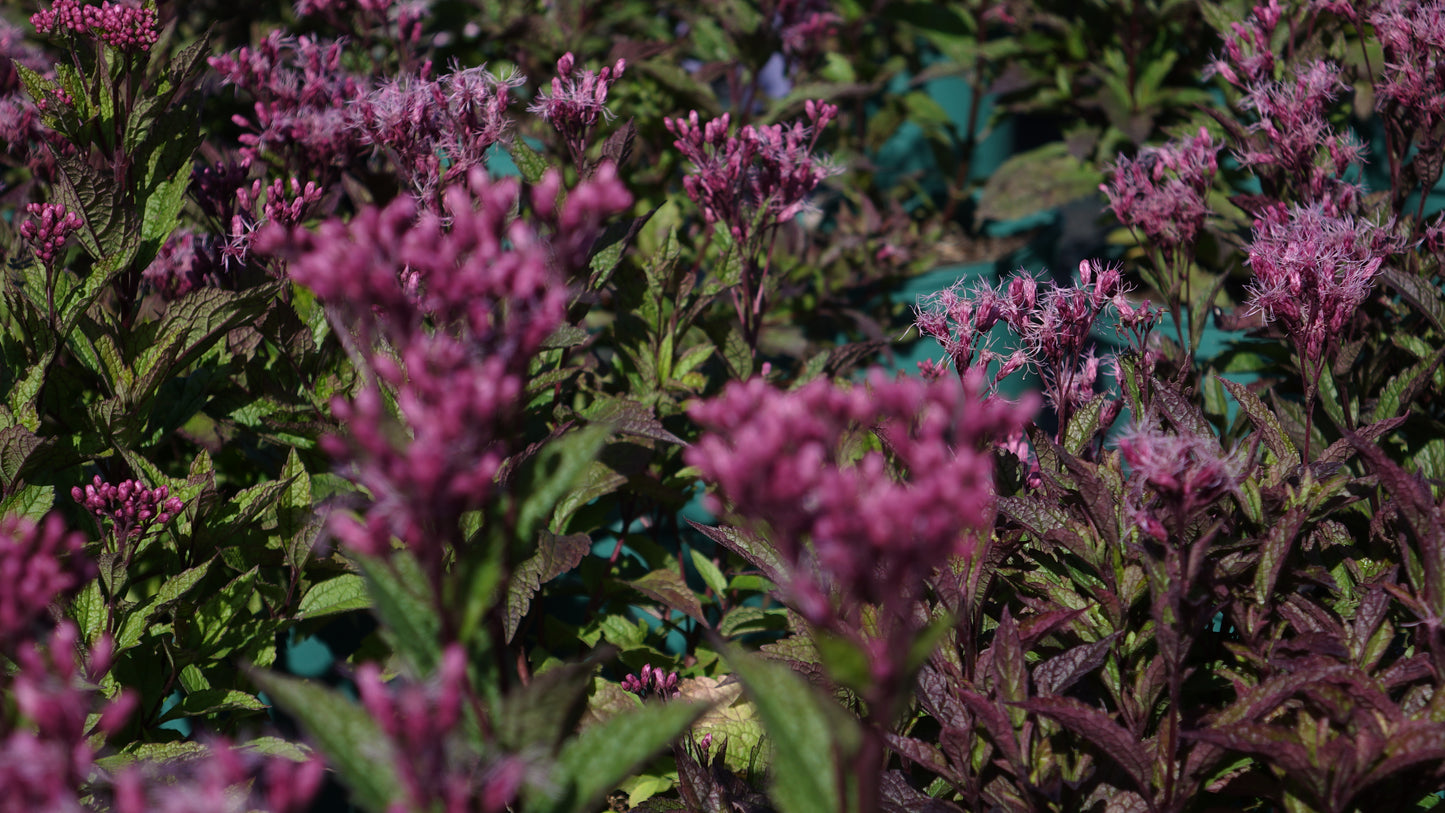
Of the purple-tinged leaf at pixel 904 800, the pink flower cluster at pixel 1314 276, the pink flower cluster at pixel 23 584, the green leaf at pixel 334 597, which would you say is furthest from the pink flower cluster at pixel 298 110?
the pink flower cluster at pixel 1314 276

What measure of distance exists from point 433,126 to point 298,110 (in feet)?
1.69

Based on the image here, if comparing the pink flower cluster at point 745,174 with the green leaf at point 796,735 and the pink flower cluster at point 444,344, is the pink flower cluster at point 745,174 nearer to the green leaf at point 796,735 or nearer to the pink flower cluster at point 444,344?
the pink flower cluster at point 444,344

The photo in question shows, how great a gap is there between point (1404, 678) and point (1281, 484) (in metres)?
0.34

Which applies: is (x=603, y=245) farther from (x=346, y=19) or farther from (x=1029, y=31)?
(x=1029, y=31)

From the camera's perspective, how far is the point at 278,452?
7.11 ft

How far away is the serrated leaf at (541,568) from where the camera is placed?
5.75 ft

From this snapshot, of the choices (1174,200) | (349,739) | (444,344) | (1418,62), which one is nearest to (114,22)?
(444,344)

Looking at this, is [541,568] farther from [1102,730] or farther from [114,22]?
[114,22]

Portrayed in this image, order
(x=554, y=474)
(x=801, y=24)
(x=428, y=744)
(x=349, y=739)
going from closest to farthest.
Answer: (x=428, y=744)
(x=349, y=739)
(x=554, y=474)
(x=801, y=24)

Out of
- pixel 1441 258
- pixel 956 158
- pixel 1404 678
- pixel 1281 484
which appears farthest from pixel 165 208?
pixel 956 158

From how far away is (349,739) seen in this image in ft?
3.18

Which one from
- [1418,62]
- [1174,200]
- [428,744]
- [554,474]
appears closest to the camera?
[428,744]

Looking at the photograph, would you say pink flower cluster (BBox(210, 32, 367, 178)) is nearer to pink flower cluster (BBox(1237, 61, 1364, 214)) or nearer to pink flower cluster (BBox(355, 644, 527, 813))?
pink flower cluster (BBox(355, 644, 527, 813))

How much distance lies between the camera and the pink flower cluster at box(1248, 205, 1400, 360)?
5.73 feet
